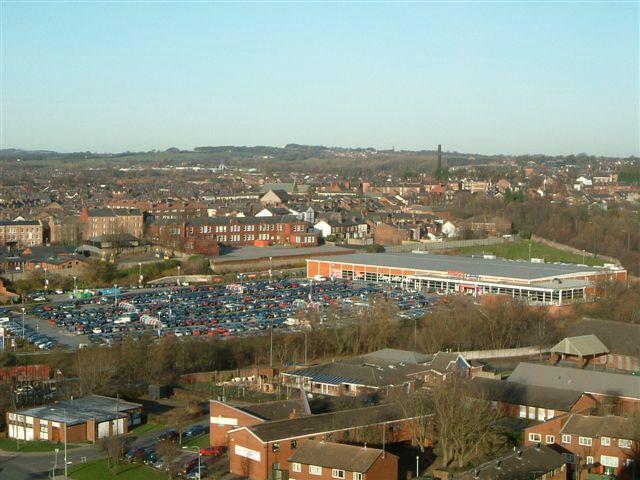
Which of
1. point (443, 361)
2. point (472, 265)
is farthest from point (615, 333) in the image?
point (472, 265)

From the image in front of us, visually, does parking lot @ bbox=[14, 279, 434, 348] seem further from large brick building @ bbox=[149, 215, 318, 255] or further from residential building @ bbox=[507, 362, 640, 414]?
large brick building @ bbox=[149, 215, 318, 255]

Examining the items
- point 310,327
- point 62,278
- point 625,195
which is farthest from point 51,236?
point 625,195

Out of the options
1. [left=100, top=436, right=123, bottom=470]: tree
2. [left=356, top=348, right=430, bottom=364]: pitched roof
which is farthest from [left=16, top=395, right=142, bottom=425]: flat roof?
[left=356, top=348, right=430, bottom=364]: pitched roof

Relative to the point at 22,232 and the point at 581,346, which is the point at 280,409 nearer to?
the point at 581,346

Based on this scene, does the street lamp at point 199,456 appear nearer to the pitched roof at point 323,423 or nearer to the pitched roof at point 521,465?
the pitched roof at point 323,423

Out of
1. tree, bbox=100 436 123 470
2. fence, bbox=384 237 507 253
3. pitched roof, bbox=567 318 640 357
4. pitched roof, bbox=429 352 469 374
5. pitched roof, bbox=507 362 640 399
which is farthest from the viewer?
fence, bbox=384 237 507 253

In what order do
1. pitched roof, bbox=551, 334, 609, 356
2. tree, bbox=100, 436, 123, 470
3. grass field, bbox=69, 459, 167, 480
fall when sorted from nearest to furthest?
grass field, bbox=69, 459, 167, 480 < tree, bbox=100, 436, 123, 470 < pitched roof, bbox=551, 334, 609, 356

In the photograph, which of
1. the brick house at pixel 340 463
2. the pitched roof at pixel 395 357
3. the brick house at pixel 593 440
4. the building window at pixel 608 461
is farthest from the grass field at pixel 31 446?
the building window at pixel 608 461

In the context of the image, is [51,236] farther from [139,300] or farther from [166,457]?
[166,457]
